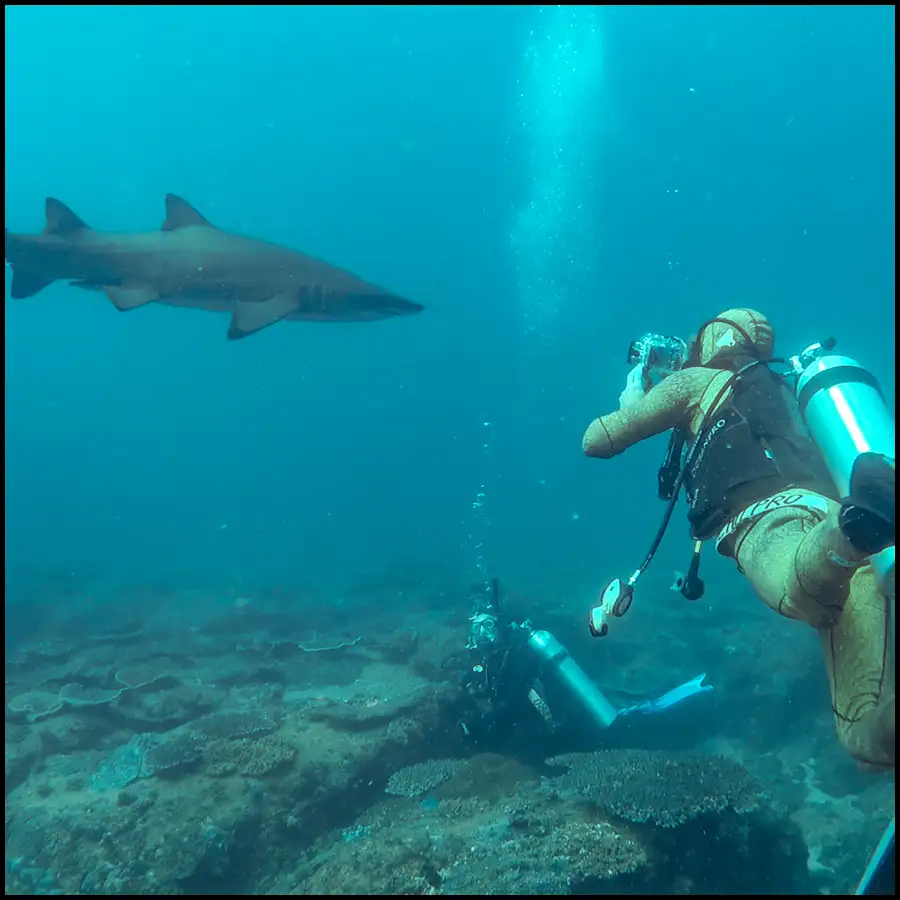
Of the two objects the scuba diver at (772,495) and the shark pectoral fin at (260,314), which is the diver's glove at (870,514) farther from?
the shark pectoral fin at (260,314)

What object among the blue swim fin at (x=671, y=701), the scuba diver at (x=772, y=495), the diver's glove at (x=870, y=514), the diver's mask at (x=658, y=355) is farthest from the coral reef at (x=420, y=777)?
the diver's glove at (x=870, y=514)

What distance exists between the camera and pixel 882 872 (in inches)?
129

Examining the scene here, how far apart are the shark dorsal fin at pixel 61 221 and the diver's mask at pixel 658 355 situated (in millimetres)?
5386

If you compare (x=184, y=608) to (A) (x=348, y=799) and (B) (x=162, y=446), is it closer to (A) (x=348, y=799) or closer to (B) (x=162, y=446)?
(A) (x=348, y=799)

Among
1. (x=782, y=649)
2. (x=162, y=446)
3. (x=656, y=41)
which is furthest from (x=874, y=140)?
(x=162, y=446)

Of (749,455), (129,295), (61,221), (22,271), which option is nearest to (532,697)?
(749,455)

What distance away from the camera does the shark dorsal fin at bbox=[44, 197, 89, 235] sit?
5672 mm

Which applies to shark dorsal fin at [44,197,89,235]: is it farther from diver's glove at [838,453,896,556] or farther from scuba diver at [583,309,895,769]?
diver's glove at [838,453,896,556]

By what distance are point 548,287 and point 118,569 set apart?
76555mm

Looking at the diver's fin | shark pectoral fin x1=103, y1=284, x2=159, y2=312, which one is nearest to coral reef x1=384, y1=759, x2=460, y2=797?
the diver's fin

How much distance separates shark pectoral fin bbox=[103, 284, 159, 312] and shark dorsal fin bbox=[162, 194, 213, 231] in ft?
2.51

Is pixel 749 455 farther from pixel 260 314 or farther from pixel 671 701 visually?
pixel 671 701

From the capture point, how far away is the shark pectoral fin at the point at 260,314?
5492 millimetres

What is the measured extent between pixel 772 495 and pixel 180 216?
6010 mm
